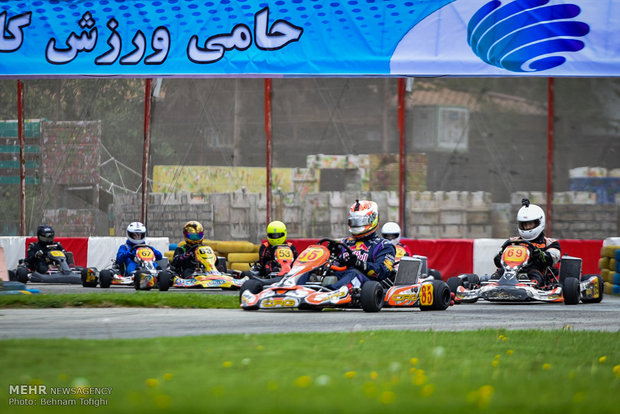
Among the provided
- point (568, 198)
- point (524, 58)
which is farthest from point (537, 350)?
point (568, 198)

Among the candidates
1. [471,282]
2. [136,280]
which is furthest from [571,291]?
[136,280]

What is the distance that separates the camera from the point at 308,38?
19578 millimetres

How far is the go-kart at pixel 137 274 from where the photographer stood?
16.5 metres

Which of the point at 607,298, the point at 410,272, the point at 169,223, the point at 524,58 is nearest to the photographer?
the point at 410,272

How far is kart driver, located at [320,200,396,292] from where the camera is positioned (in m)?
11.6

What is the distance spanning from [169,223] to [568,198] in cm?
817

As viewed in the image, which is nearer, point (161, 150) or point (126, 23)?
point (126, 23)

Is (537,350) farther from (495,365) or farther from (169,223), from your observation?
(169,223)

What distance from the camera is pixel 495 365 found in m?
6.30

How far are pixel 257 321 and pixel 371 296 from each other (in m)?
2.04

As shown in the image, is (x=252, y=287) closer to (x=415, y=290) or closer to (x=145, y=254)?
(x=415, y=290)

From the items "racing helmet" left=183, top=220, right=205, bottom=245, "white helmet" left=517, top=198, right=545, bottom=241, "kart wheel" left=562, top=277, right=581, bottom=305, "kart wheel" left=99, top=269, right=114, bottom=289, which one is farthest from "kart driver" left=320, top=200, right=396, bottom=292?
"kart wheel" left=99, top=269, right=114, bottom=289

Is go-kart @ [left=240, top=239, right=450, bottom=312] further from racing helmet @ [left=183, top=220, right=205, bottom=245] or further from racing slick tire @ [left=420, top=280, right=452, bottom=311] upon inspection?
racing helmet @ [left=183, top=220, right=205, bottom=245]

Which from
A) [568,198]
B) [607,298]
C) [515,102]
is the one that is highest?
[515,102]
